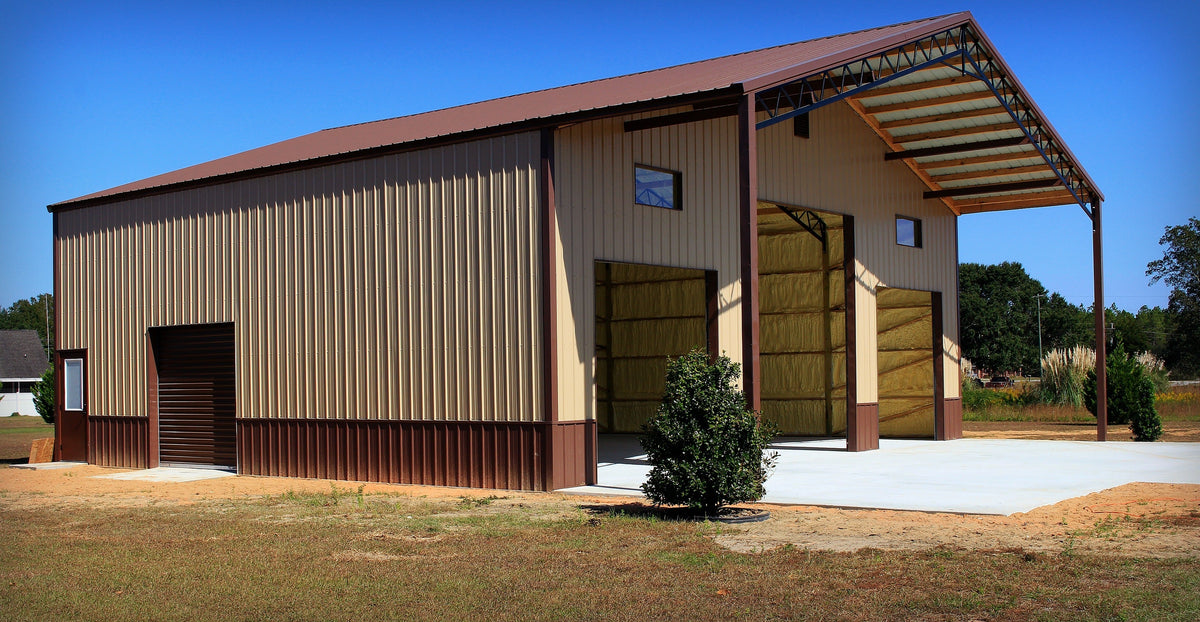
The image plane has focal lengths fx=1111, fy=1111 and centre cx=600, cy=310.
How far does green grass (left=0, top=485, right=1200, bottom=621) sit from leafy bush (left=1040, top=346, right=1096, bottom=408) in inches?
1104

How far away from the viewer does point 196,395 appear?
2092 cm

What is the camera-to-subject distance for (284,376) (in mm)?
19031

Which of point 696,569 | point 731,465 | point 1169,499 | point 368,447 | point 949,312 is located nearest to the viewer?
point 696,569

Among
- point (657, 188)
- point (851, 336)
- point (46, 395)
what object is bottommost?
point (46, 395)

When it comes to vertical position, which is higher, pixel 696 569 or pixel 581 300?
pixel 581 300

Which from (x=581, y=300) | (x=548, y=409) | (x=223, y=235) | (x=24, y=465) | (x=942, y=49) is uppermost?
(x=942, y=49)

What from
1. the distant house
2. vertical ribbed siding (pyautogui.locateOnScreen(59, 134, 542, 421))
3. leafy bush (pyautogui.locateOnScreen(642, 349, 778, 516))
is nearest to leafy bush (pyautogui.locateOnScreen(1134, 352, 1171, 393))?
vertical ribbed siding (pyautogui.locateOnScreen(59, 134, 542, 421))

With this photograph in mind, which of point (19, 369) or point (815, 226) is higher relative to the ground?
point (815, 226)

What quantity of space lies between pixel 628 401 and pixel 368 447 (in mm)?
12243

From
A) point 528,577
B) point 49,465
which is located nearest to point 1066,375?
point 49,465

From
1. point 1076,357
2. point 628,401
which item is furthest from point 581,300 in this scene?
point 1076,357

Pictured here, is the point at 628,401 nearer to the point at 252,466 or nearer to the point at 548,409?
the point at 252,466

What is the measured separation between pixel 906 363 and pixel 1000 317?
195ft

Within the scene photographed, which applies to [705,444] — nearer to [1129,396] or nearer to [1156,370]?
[1129,396]
